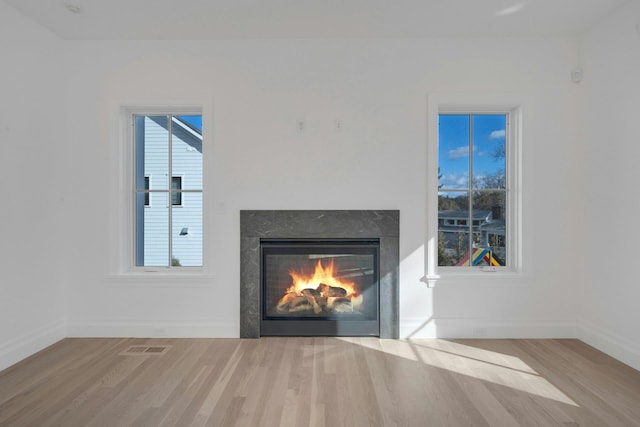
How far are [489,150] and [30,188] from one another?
400 cm

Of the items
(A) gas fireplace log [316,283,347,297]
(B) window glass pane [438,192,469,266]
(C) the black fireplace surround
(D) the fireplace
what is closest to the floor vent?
(C) the black fireplace surround

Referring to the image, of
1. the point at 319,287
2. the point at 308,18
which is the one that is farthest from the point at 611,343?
the point at 308,18

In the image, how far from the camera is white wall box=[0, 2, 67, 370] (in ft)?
8.79

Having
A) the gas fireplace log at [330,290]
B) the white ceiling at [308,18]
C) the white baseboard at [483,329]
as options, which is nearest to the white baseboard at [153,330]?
the gas fireplace log at [330,290]

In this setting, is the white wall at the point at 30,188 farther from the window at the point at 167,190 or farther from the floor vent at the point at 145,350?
the floor vent at the point at 145,350

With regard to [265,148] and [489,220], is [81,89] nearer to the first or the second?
[265,148]

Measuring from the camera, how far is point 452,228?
339 cm

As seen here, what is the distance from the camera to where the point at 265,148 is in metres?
3.25

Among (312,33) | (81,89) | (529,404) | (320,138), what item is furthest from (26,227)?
(529,404)

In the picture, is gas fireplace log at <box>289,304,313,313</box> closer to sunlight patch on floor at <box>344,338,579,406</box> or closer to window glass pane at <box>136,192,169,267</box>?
sunlight patch on floor at <box>344,338,579,406</box>

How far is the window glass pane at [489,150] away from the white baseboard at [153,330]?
2680mm

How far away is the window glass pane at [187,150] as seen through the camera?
340cm

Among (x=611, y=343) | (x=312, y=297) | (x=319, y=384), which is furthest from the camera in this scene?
(x=312, y=297)

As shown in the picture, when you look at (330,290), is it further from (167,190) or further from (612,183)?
(612,183)
